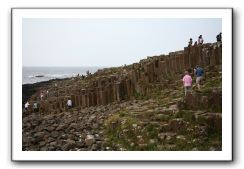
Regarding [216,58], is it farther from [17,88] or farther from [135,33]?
[17,88]

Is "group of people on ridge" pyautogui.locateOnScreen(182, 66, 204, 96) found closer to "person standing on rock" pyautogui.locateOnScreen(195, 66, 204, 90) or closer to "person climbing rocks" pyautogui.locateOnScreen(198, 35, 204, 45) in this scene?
"person standing on rock" pyautogui.locateOnScreen(195, 66, 204, 90)

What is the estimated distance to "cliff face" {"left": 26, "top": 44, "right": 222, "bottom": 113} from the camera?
1456 cm

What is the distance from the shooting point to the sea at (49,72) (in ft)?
47.4

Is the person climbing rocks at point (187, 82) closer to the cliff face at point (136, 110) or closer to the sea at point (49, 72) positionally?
the cliff face at point (136, 110)

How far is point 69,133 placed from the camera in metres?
14.6

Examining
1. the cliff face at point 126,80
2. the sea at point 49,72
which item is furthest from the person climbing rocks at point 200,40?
the sea at point 49,72

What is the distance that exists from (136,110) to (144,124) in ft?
0.53

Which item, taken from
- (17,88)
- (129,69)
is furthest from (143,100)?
(17,88)

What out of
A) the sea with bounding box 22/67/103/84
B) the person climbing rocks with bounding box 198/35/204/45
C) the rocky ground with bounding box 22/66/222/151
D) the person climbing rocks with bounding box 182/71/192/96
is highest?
the person climbing rocks with bounding box 198/35/204/45

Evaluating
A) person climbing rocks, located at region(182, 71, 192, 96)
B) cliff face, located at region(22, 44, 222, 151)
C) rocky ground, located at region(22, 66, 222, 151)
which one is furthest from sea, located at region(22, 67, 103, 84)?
person climbing rocks, located at region(182, 71, 192, 96)

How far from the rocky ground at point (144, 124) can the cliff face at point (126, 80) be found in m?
0.06

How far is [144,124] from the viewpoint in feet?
47.8

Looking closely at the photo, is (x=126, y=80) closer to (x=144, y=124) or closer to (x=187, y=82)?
(x=144, y=124)

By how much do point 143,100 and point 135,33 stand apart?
2.16ft
